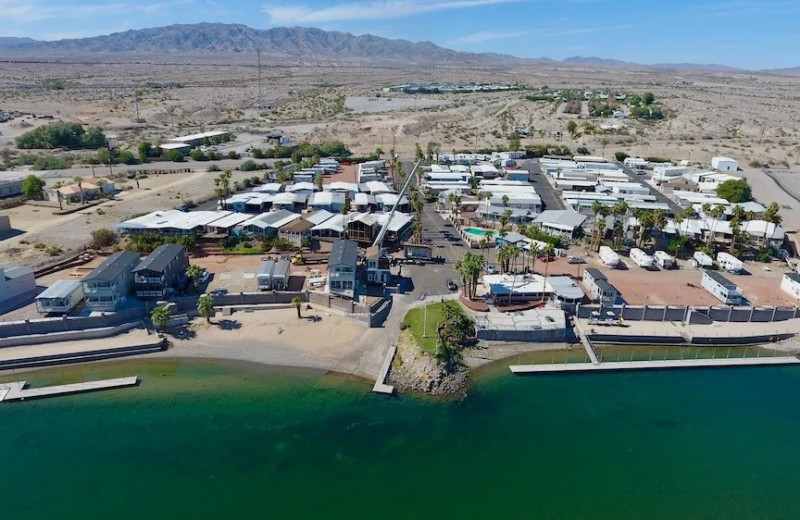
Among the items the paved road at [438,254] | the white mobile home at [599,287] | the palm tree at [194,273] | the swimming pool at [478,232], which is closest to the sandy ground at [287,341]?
the palm tree at [194,273]

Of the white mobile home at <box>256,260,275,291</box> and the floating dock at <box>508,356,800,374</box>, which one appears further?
the white mobile home at <box>256,260,275,291</box>

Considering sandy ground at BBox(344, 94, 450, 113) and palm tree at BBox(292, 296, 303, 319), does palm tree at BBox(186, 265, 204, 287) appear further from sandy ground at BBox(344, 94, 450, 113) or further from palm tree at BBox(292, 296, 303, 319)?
sandy ground at BBox(344, 94, 450, 113)

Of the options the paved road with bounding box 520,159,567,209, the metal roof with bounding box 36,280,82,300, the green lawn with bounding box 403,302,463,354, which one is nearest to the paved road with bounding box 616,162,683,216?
the paved road with bounding box 520,159,567,209

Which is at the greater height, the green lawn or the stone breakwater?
the green lawn

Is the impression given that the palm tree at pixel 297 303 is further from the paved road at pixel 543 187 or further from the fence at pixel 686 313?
the paved road at pixel 543 187

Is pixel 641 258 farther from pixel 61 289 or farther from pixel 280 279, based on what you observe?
pixel 61 289

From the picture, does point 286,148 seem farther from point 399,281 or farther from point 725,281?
point 725,281

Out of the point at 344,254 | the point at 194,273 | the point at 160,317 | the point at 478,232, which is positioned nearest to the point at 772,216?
the point at 478,232
